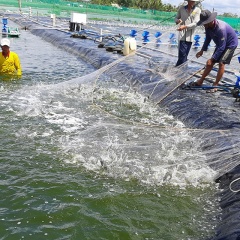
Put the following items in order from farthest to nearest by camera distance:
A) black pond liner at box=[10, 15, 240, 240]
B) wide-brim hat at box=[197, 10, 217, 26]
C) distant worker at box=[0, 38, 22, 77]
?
distant worker at box=[0, 38, 22, 77], wide-brim hat at box=[197, 10, 217, 26], black pond liner at box=[10, 15, 240, 240]

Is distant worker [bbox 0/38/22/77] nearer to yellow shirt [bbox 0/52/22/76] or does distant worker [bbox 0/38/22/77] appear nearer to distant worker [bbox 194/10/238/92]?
yellow shirt [bbox 0/52/22/76]

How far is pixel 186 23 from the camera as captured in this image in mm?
9273

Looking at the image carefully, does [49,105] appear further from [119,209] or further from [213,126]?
[119,209]

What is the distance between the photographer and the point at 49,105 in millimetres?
8055

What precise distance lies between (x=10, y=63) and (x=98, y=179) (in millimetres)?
6409

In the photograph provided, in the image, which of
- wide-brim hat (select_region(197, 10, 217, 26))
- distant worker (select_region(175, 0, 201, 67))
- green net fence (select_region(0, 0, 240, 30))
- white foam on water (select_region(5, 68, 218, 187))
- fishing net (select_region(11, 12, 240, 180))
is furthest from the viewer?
green net fence (select_region(0, 0, 240, 30))

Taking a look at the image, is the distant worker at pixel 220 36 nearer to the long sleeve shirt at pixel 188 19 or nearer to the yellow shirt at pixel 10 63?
the long sleeve shirt at pixel 188 19

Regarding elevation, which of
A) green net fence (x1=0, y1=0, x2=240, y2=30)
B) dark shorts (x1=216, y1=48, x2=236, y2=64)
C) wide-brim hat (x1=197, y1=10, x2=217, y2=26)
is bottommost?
green net fence (x1=0, y1=0, x2=240, y2=30)

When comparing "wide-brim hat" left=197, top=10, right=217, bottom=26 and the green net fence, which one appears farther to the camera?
the green net fence

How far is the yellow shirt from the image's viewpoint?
9984 mm

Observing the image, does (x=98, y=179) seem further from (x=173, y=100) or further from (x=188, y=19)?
(x=188, y=19)

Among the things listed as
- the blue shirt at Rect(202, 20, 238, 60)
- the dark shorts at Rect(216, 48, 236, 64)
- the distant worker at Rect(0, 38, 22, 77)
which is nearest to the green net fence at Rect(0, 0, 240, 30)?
the distant worker at Rect(0, 38, 22, 77)

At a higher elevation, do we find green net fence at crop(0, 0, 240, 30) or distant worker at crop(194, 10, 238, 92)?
distant worker at crop(194, 10, 238, 92)

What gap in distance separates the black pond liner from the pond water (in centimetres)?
16
